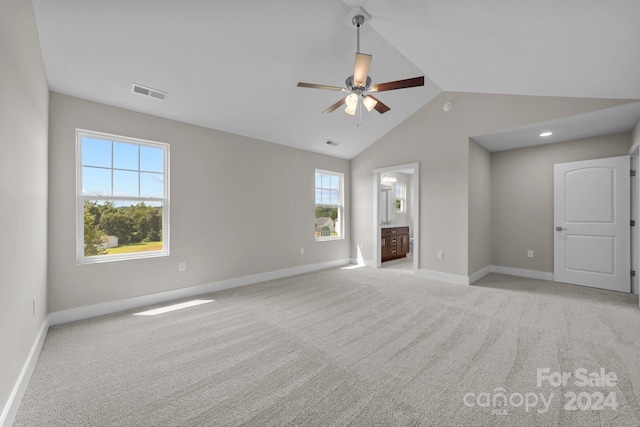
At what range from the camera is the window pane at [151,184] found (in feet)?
11.6

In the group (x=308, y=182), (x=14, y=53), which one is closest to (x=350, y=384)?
(x=14, y=53)

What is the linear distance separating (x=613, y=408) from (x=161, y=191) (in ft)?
15.3

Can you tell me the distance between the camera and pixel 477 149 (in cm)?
475

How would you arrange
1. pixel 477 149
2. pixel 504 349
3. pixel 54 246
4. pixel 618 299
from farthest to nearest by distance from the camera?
pixel 477 149 < pixel 618 299 < pixel 54 246 < pixel 504 349

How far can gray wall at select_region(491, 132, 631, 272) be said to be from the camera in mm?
4637

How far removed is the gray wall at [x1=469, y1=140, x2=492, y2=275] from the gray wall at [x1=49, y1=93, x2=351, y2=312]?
8.79 feet

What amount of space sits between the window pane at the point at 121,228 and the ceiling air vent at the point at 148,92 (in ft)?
4.39

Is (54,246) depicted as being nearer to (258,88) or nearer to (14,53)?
(14,53)

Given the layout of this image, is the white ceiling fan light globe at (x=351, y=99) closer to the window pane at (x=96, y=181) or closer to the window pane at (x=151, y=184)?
the window pane at (x=151, y=184)

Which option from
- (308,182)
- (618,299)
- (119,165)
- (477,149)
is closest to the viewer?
(119,165)

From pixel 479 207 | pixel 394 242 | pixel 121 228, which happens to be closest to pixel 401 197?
pixel 394 242

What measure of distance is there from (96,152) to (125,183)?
0.45m

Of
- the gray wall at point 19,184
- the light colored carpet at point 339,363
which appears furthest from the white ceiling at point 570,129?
the gray wall at point 19,184

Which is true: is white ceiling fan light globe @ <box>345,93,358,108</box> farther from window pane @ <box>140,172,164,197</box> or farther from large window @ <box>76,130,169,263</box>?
window pane @ <box>140,172,164,197</box>
